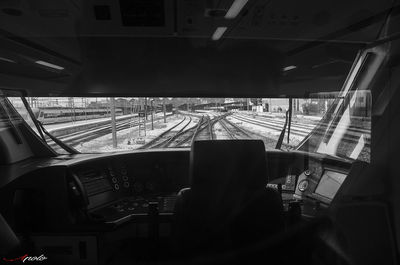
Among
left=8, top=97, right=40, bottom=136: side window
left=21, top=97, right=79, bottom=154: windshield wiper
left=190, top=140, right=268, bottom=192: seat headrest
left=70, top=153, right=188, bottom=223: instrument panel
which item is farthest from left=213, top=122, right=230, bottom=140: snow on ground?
left=8, top=97, right=40, bottom=136: side window

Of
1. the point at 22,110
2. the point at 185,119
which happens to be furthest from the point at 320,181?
the point at 22,110

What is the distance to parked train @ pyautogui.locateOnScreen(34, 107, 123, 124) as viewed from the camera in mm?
2543

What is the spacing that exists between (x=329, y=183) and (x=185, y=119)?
1.53m

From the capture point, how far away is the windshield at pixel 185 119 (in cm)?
252

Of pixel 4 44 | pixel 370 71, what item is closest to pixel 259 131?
pixel 370 71

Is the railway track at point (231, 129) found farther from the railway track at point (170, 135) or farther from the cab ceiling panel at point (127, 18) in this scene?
the cab ceiling panel at point (127, 18)

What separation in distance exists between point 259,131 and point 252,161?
0.82 metres

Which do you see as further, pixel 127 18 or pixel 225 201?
pixel 127 18

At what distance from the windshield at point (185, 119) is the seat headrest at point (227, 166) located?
19.9 inches

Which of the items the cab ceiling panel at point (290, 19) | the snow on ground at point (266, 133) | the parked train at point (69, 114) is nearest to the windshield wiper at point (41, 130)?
the parked train at point (69, 114)

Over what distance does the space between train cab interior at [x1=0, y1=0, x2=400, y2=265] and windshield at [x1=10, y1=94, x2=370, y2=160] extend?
3 centimetres

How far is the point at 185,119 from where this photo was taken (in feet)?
8.25

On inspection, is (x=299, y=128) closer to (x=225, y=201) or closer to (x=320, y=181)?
(x=320, y=181)

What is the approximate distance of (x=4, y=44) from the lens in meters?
2.67
